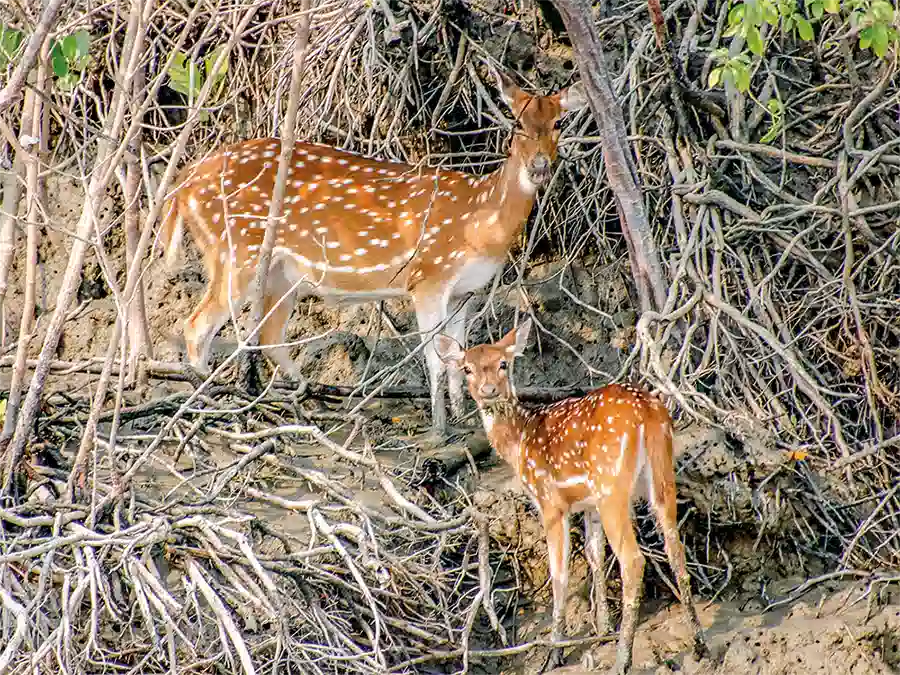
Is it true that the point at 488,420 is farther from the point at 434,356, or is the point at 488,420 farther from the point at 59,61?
the point at 59,61

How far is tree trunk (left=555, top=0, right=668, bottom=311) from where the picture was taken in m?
6.27

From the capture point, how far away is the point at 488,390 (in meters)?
6.82

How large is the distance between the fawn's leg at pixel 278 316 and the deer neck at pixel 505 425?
1.66 metres

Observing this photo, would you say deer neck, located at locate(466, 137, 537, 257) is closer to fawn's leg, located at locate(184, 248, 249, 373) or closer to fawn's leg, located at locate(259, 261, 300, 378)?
fawn's leg, located at locate(259, 261, 300, 378)

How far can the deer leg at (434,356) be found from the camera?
7836 millimetres

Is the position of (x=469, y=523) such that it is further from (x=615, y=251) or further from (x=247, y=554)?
(x=615, y=251)

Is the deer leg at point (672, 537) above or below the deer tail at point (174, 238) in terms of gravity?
below

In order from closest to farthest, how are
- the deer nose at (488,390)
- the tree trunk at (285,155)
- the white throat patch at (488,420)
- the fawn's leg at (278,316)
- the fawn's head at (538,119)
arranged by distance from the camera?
1. the tree trunk at (285,155)
2. the deer nose at (488,390)
3. the white throat patch at (488,420)
4. the fawn's head at (538,119)
5. the fawn's leg at (278,316)

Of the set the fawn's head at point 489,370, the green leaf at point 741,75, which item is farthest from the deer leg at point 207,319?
the green leaf at point 741,75

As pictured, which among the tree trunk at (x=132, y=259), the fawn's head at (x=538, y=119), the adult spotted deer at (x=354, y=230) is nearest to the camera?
the tree trunk at (x=132, y=259)

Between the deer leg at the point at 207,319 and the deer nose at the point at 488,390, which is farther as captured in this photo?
the deer leg at the point at 207,319

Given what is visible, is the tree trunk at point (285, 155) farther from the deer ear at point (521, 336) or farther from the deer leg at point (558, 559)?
the deer leg at point (558, 559)

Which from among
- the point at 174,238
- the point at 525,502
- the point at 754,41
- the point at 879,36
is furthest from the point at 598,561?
the point at 174,238

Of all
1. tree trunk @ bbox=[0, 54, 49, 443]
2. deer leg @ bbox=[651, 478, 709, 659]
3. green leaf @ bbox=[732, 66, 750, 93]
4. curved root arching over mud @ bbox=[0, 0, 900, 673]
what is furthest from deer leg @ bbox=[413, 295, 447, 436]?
green leaf @ bbox=[732, 66, 750, 93]
